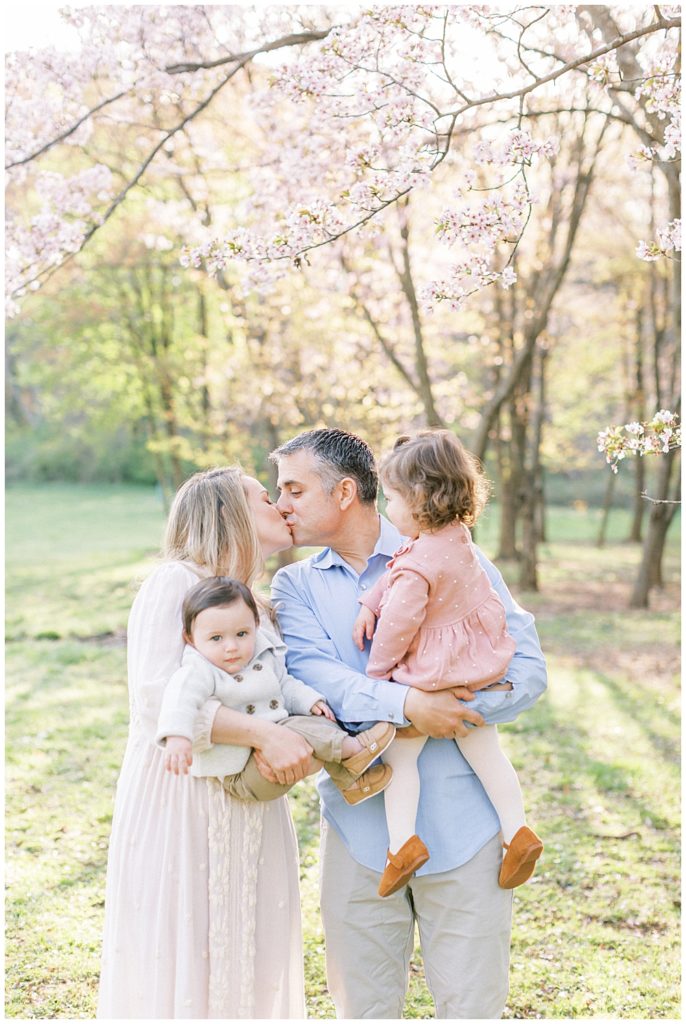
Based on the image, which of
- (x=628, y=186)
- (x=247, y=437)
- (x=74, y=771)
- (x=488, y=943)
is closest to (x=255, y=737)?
(x=488, y=943)

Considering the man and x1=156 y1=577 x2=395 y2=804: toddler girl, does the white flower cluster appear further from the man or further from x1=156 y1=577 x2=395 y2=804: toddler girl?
x1=156 y1=577 x2=395 y2=804: toddler girl

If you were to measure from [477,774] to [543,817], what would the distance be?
3328 mm

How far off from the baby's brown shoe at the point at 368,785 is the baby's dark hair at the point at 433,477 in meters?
0.65

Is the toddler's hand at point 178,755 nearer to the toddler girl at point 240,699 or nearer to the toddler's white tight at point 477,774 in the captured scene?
the toddler girl at point 240,699

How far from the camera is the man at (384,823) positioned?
244 cm

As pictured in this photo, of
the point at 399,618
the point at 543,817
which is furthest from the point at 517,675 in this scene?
the point at 543,817

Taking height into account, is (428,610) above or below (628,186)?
below

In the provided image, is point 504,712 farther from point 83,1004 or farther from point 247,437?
point 247,437

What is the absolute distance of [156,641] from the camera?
Result: 2.27m

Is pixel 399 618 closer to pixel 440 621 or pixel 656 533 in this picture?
pixel 440 621

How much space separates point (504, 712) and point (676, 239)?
1957mm

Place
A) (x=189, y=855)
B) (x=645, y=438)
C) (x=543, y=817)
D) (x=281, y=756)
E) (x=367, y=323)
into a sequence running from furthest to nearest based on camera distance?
(x=367, y=323) → (x=543, y=817) → (x=645, y=438) → (x=189, y=855) → (x=281, y=756)

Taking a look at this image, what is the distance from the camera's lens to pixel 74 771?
252 inches

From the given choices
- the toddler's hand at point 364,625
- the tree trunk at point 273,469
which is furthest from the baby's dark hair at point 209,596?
the tree trunk at point 273,469
